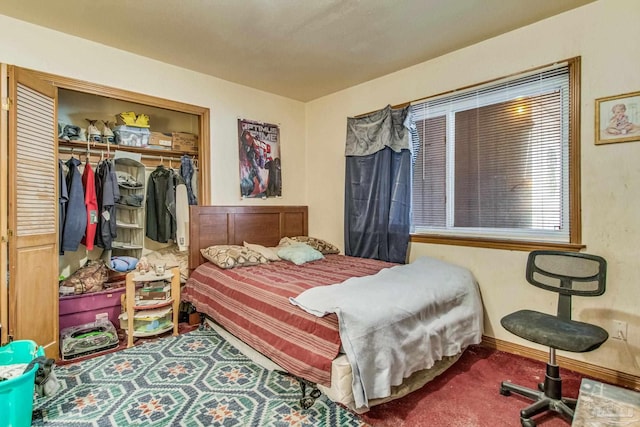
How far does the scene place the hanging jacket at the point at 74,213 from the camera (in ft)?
9.50

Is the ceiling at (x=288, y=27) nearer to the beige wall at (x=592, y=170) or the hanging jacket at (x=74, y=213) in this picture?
the beige wall at (x=592, y=170)

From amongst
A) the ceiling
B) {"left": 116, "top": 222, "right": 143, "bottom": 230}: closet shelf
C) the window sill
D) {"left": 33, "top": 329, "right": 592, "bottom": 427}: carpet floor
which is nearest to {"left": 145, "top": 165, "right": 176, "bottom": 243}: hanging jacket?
{"left": 116, "top": 222, "right": 143, "bottom": 230}: closet shelf

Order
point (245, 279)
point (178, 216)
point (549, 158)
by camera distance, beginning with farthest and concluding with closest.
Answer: point (178, 216)
point (245, 279)
point (549, 158)

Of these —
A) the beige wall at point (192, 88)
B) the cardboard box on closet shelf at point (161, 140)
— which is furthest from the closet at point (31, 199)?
the cardboard box on closet shelf at point (161, 140)

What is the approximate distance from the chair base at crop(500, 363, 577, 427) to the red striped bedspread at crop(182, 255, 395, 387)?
1080mm

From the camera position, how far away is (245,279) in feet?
8.80

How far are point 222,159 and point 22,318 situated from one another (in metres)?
2.14

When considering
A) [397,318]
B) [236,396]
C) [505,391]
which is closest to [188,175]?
[236,396]

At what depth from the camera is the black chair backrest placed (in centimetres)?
201

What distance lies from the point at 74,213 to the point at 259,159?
1879mm

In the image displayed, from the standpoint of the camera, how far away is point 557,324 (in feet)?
6.35

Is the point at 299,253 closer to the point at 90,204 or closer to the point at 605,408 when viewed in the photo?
the point at 90,204

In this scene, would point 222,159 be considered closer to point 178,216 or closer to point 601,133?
point 178,216

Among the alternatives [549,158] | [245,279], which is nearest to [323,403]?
[245,279]
